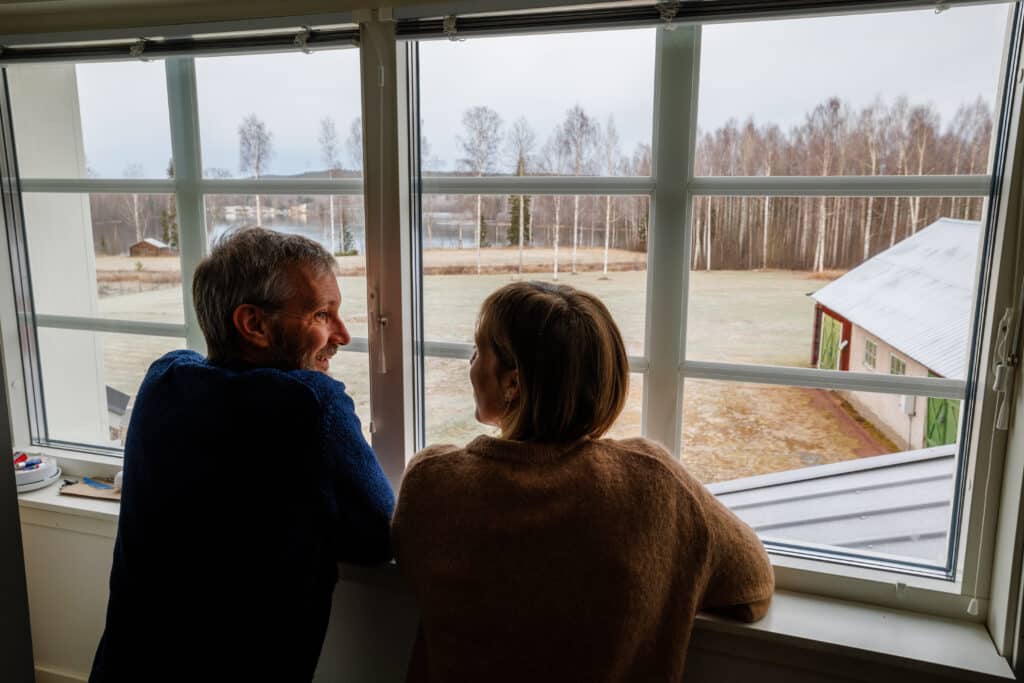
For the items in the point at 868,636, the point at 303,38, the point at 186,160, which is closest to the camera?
the point at 868,636

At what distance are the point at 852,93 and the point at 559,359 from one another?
77cm

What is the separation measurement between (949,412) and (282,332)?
1316mm

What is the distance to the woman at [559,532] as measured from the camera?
3.47 feet

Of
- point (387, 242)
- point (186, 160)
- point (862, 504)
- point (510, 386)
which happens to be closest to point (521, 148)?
point (387, 242)

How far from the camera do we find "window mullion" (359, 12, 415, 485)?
1.48m

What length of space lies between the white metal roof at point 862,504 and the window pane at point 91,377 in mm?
1568

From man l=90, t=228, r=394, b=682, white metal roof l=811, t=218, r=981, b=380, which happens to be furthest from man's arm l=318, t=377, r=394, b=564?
white metal roof l=811, t=218, r=981, b=380

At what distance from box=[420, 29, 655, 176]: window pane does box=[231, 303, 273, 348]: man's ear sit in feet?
1.75

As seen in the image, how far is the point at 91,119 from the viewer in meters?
1.86

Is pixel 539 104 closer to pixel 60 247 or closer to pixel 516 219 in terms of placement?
pixel 516 219

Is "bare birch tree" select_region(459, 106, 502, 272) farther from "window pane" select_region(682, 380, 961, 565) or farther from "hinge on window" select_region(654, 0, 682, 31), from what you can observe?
"window pane" select_region(682, 380, 961, 565)

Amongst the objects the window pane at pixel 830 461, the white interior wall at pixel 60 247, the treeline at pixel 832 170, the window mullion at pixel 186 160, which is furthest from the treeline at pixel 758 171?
the white interior wall at pixel 60 247

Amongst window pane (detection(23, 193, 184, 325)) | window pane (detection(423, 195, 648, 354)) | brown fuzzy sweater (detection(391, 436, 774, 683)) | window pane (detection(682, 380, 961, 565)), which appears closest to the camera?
brown fuzzy sweater (detection(391, 436, 774, 683))

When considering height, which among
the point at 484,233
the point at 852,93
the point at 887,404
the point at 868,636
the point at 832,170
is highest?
the point at 852,93
